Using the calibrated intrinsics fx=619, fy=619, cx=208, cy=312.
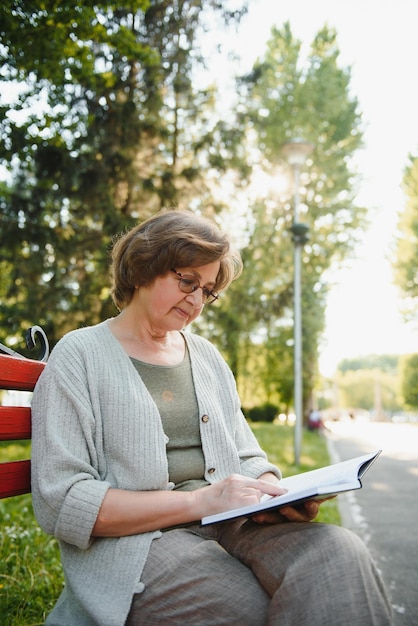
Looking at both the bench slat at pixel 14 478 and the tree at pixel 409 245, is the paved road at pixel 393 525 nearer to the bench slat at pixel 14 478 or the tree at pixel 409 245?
the bench slat at pixel 14 478

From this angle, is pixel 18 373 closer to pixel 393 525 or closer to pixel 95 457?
pixel 95 457

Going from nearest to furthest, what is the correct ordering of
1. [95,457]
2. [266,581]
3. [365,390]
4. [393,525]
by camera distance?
[266,581]
[95,457]
[393,525]
[365,390]

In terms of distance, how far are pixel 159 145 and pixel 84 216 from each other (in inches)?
77.7

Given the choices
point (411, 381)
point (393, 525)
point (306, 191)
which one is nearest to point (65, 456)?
point (393, 525)

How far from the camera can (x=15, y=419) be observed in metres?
1.82

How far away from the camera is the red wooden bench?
1.78m

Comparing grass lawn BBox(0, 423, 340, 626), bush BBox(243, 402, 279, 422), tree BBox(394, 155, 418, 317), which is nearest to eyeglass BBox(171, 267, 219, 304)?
grass lawn BBox(0, 423, 340, 626)

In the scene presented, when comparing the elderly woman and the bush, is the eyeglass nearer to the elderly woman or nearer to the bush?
the elderly woman

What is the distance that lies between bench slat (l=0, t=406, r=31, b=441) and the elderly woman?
9 cm

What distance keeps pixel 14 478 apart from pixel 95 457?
0.88 feet

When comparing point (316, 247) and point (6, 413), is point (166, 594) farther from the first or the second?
point (316, 247)

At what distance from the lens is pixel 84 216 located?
11.3 metres

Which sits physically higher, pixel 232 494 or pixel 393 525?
pixel 232 494

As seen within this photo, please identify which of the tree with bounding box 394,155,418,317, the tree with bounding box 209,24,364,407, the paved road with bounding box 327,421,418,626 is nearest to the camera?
the paved road with bounding box 327,421,418,626
